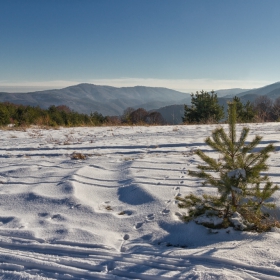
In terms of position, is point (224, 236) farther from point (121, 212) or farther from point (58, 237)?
point (58, 237)

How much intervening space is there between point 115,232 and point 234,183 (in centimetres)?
118

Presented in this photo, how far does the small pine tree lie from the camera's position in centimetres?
207

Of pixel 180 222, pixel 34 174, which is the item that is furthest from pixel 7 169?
pixel 180 222

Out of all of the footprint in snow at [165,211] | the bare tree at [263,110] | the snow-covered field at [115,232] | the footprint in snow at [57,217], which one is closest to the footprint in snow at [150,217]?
the snow-covered field at [115,232]

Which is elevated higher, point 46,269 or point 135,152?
point 135,152

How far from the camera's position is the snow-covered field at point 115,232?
69.6 inches

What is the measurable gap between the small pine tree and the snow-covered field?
0.39ft

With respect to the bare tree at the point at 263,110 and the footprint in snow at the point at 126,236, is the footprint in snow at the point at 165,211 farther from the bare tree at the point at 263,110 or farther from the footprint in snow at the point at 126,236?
the bare tree at the point at 263,110

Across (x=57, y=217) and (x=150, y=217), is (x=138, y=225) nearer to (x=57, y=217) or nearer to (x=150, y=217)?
(x=150, y=217)

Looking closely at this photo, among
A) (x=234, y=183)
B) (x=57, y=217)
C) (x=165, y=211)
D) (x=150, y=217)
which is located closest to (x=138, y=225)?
(x=150, y=217)

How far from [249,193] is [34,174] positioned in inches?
130

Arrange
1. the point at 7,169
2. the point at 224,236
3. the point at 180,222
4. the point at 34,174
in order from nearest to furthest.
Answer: the point at 224,236 < the point at 180,222 < the point at 34,174 < the point at 7,169

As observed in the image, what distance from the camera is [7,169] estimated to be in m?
4.39

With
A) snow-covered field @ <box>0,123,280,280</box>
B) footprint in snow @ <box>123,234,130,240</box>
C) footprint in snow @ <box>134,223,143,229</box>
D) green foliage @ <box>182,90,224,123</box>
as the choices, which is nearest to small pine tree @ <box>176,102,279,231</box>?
snow-covered field @ <box>0,123,280,280</box>
